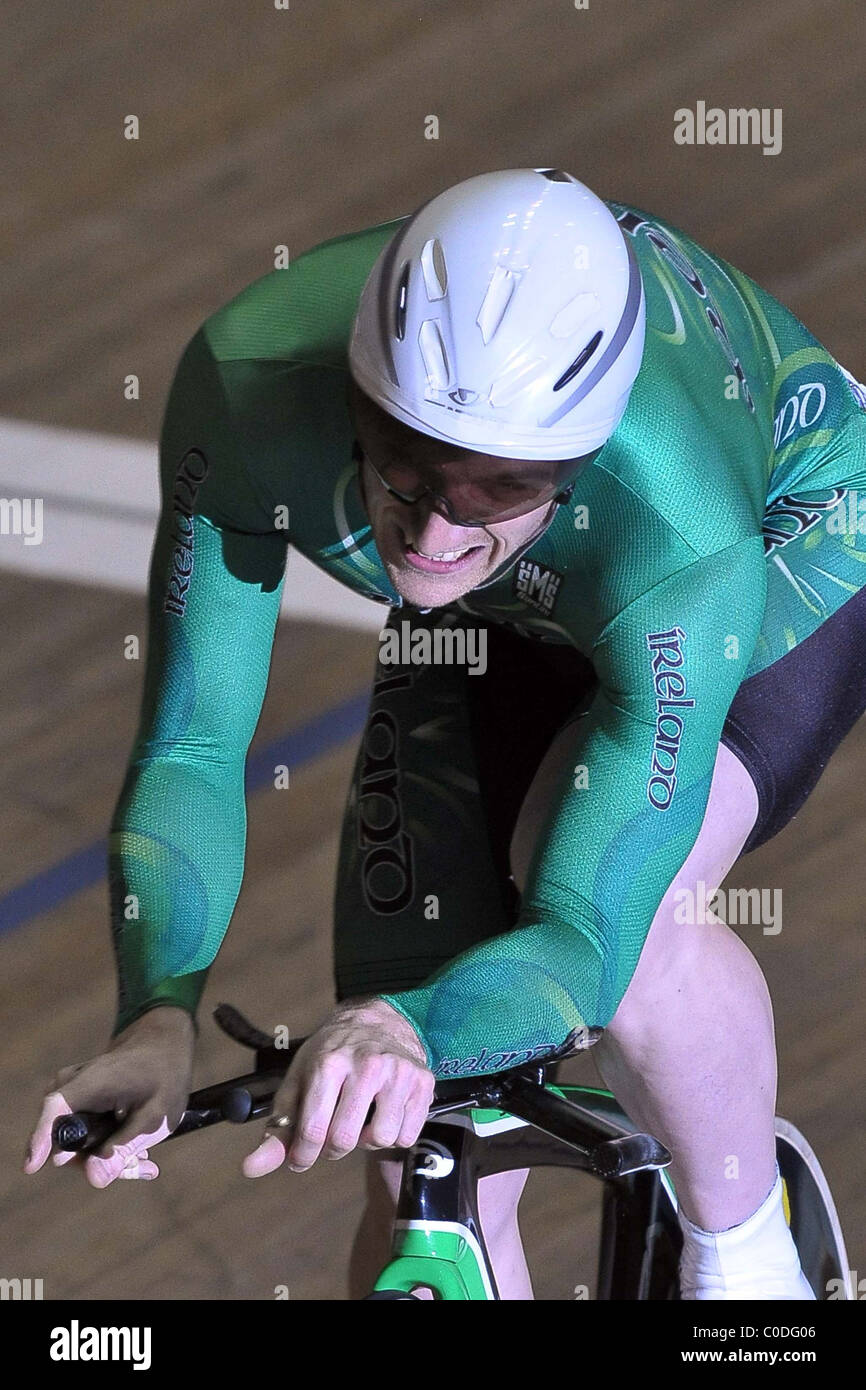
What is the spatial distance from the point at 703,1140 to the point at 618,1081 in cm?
10

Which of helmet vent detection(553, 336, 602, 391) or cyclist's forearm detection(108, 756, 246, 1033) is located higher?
helmet vent detection(553, 336, 602, 391)

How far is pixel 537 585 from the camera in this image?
68.8 inches

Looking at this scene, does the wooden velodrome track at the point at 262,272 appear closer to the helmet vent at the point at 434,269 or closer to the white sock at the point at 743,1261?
the white sock at the point at 743,1261

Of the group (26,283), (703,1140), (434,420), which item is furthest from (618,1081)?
(26,283)

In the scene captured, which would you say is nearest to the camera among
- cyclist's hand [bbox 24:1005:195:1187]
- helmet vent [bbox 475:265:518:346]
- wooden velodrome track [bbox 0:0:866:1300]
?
cyclist's hand [bbox 24:1005:195:1187]

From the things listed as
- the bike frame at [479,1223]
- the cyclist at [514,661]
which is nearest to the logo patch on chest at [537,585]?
the cyclist at [514,661]

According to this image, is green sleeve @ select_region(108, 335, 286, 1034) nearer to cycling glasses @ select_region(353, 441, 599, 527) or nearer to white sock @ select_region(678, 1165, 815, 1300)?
cycling glasses @ select_region(353, 441, 599, 527)

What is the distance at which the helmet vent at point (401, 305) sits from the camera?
1.53 metres

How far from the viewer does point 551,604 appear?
1.75 metres

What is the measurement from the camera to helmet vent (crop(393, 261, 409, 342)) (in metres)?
1.53

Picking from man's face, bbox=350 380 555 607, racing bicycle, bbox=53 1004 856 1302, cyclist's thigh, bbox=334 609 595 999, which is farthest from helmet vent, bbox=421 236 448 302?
racing bicycle, bbox=53 1004 856 1302

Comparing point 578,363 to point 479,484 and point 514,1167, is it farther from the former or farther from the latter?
point 514,1167

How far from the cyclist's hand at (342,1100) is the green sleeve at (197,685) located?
14.5 inches

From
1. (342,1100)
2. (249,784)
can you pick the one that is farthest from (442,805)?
(249,784)
